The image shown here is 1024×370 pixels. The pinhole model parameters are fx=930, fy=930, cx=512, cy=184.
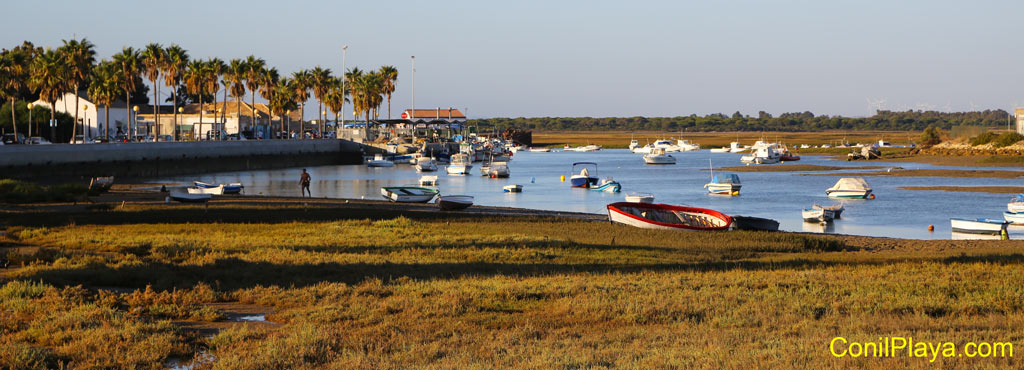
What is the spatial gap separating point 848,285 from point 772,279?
1.58 metres

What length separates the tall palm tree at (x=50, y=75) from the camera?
84250mm

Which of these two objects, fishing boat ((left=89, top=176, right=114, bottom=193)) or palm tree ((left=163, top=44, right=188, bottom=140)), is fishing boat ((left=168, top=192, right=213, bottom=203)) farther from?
palm tree ((left=163, top=44, right=188, bottom=140))

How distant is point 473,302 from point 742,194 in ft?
198

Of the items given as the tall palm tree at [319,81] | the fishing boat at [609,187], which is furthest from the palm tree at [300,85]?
the fishing boat at [609,187]

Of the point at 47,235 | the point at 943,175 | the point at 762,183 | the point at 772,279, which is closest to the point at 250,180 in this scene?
the point at 762,183

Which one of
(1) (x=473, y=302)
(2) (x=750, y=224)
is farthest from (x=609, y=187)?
(1) (x=473, y=302)

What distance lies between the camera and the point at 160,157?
91688 mm

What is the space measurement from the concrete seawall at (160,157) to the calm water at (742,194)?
327 cm

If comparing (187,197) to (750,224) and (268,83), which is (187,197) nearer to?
(750,224)

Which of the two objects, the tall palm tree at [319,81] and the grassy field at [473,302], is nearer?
the grassy field at [473,302]

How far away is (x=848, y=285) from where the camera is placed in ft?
58.0

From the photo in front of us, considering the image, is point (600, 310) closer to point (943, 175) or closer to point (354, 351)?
point (354, 351)

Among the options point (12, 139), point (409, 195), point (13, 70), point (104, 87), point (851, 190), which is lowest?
point (409, 195)

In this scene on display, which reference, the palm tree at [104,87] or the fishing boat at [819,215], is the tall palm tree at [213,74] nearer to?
the palm tree at [104,87]
